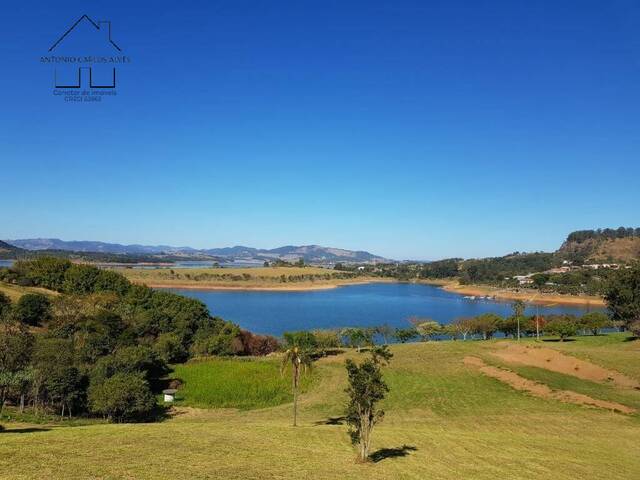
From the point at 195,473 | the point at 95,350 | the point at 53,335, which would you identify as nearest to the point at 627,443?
the point at 195,473

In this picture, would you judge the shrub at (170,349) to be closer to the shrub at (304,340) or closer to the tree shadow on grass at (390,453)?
the shrub at (304,340)

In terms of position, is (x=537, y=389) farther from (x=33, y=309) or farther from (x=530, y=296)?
(x=530, y=296)

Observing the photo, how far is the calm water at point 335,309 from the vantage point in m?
100

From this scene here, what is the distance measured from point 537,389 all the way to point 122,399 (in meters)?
29.0

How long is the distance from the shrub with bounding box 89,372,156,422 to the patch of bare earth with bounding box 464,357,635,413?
26.9 m

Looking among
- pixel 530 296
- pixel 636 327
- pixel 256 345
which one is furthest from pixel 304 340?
pixel 530 296

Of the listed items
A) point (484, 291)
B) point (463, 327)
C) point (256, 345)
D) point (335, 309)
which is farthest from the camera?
point (484, 291)

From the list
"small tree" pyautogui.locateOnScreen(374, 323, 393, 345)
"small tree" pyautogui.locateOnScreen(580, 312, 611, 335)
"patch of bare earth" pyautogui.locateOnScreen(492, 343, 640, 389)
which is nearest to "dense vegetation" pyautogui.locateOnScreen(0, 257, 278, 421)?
"small tree" pyautogui.locateOnScreen(374, 323, 393, 345)

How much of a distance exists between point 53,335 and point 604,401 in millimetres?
46698

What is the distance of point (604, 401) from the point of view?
104 feet

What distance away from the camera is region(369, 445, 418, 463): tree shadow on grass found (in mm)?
17812

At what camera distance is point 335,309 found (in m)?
126

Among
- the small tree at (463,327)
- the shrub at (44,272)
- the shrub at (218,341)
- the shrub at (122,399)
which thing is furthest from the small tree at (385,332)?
the shrub at (44,272)

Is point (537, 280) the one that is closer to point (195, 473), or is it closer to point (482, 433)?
point (482, 433)
